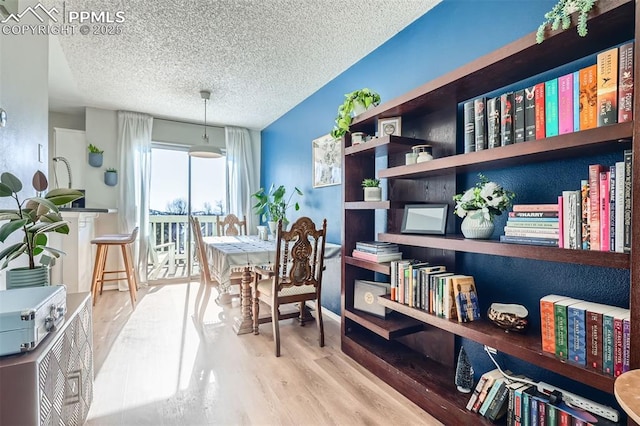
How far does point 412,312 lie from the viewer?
1.75m

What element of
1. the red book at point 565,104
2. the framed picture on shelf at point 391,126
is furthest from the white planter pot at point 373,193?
the red book at point 565,104

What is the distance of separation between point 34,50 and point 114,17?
0.57 m

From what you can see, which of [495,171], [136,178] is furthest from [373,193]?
[136,178]

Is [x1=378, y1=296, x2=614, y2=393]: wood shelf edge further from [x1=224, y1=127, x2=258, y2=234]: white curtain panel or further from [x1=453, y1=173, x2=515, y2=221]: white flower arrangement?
[x1=224, y1=127, x2=258, y2=234]: white curtain panel

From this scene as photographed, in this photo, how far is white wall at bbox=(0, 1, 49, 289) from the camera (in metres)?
1.50

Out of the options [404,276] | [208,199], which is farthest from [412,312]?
[208,199]

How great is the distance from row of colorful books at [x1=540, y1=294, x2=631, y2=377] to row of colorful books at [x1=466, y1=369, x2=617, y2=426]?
0.22 m

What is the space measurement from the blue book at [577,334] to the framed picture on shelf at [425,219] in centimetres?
71

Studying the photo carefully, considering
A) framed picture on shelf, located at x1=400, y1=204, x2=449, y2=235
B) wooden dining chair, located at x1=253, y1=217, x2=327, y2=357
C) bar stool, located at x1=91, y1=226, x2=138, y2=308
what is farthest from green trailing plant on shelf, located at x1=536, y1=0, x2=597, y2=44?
bar stool, located at x1=91, y1=226, x2=138, y2=308

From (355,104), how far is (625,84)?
1473mm

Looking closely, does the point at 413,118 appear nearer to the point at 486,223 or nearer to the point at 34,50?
the point at 486,223

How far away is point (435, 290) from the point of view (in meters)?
1.66

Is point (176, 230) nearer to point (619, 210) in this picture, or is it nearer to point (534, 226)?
point (534, 226)

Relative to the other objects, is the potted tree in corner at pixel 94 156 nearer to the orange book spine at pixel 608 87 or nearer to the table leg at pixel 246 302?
the table leg at pixel 246 302
